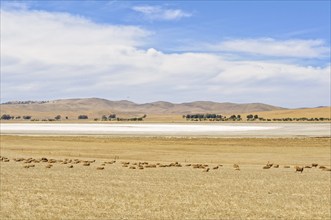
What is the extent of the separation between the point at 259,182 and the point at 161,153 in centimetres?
1923

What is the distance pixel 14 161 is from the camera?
1350 inches

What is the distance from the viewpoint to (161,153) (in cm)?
4241

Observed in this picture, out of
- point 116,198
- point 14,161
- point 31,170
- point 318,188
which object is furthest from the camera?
point 14,161

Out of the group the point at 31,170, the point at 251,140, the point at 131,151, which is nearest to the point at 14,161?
the point at 31,170

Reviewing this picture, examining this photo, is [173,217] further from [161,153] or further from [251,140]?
[251,140]

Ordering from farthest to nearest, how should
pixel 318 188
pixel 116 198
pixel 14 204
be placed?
pixel 318 188
pixel 116 198
pixel 14 204

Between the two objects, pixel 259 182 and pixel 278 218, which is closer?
pixel 278 218

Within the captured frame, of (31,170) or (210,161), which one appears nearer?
(31,170)

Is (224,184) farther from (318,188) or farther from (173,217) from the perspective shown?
(173,217)

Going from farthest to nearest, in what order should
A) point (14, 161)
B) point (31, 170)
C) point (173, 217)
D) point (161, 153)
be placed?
point (161, 153) < point (14, 161) < point (31, 170) < point (173, 217)

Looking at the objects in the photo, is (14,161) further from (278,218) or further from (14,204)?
(278,218)

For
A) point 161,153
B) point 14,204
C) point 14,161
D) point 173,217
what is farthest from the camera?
point 161,153

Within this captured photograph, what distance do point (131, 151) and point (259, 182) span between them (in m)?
22.0

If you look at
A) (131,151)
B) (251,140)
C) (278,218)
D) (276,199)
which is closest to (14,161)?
(131,151)
